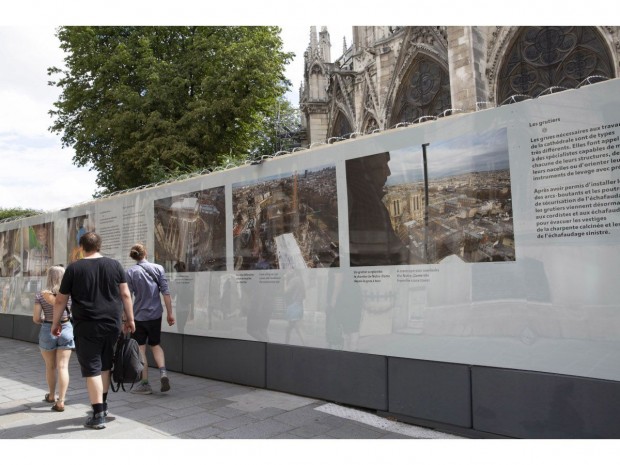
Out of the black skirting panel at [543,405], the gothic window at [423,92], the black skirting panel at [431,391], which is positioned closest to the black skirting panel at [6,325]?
the black skirting panel at [431,391]

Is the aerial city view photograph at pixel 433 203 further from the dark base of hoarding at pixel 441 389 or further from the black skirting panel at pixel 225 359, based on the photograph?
the black skirting panel at pixel 225 359

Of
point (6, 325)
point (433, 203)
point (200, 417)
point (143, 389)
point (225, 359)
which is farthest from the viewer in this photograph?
point (6, 325)

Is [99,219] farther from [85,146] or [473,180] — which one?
[85,146]

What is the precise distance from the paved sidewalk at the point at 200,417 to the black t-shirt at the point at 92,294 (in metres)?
0.91

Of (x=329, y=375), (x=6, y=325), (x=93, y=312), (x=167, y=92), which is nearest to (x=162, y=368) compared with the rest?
(x=93, y=312)

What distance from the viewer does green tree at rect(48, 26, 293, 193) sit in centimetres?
1683

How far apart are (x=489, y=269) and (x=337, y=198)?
5.87 ft

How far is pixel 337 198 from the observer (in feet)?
18.0

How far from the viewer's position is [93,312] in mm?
4824

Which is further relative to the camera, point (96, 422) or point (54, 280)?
point (54, 280)

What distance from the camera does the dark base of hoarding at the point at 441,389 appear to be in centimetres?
378

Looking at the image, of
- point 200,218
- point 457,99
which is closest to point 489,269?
point 200,218

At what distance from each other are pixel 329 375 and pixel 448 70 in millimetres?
17199

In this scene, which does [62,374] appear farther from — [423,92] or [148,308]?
[423,92]
